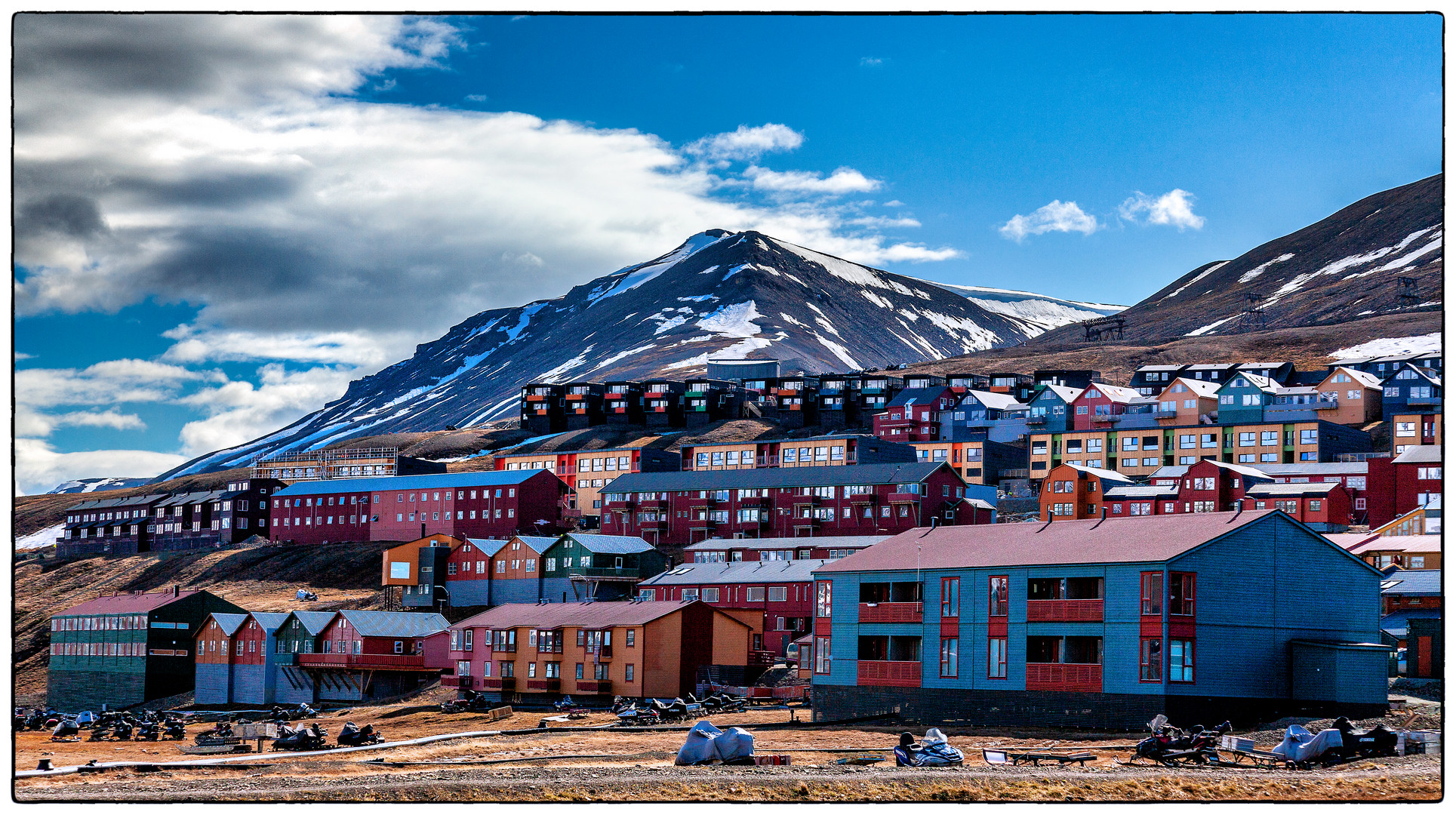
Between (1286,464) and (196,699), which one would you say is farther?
(1286,464)

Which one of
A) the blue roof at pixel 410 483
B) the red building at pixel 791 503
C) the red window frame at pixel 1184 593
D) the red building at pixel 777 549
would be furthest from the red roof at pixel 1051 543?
the blue roof at pixel 410 483

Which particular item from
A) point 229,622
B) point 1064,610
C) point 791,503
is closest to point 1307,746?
point 1064,610

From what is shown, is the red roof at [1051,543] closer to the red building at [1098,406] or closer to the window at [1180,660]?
the window at [1180,660]

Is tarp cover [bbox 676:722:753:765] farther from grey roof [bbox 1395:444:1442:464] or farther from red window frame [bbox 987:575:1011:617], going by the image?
grey roof [bbox 1395:444:1442:464]

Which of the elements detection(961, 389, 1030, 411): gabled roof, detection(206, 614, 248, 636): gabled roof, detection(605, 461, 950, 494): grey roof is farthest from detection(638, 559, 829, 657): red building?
detection(961, 389, 1030, 411): gabled roof

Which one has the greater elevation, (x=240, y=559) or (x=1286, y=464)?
(x=1286, y=464)

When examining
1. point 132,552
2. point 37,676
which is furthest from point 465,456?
point 37,676

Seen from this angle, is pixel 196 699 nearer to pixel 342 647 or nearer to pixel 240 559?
pixel 342 647

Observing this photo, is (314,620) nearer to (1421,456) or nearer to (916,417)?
(1421,456)
